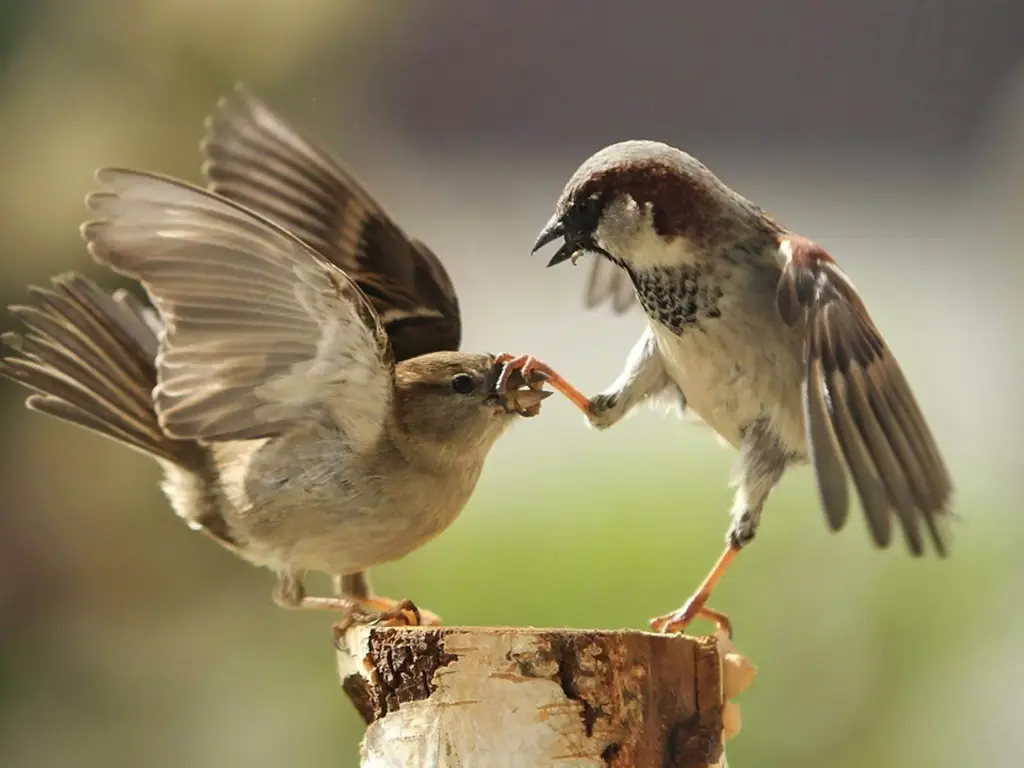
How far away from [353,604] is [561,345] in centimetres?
74

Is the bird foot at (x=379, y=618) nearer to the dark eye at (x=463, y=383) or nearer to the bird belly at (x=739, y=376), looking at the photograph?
the dark eye at (x=463, y=383)

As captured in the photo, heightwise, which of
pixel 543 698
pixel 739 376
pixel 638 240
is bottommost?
pixel 543 698

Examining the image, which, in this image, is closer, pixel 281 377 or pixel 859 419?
pixel 859 419

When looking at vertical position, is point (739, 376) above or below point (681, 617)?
above

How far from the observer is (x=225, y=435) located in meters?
1.07

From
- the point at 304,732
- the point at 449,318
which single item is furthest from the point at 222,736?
the point at 449,318

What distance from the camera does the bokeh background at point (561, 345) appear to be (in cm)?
187

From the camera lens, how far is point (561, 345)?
72.2 inches

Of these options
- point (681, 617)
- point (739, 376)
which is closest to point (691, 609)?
point (681, 617)

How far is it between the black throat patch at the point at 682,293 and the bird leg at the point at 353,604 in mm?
404

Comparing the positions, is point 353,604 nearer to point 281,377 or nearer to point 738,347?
point 281,377

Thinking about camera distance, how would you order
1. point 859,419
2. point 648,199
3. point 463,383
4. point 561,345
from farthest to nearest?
point 561,345 → point 463,383 → point 648,199 → point 859,419

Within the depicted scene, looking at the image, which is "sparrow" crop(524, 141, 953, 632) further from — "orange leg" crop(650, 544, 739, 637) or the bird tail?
the bird tail

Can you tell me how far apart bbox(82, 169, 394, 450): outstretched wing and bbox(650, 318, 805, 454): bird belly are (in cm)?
30
